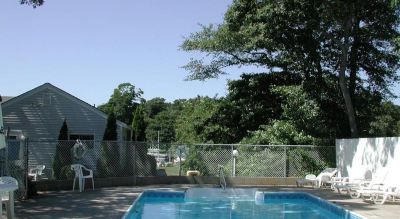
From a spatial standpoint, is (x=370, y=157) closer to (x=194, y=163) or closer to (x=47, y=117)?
(x=194, y=163)

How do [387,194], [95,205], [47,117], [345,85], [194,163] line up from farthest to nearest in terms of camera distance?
1. [47,117]
2. [345,85]
3. [194,163]
4. [387,194]
5. [95,205]

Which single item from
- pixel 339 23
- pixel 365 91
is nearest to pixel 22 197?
pixel 339 23

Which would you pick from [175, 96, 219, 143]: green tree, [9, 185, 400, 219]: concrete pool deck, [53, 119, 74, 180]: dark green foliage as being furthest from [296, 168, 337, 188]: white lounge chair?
[53, 119, 74, 180]: dark green foliage

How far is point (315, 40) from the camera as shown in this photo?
69.6 feet

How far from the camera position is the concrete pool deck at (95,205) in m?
10.7

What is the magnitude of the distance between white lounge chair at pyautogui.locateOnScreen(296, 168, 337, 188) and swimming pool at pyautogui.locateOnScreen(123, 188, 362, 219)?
87.6 inches

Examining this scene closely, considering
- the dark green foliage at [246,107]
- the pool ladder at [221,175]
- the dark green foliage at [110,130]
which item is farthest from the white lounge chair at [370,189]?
the dark green foliage at [110,130]

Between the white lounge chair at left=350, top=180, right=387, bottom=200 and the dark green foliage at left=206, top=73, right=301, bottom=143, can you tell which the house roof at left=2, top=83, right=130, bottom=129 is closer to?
the dark green foliage at left=206, top=73, right=301, bottom=143

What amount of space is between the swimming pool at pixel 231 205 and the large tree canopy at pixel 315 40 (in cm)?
642

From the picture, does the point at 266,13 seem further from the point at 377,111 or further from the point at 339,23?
the point at 377,111

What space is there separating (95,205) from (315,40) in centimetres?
1275

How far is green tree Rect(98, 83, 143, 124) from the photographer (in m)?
Result: 61.4

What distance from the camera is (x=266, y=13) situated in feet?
66.9

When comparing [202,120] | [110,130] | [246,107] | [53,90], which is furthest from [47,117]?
[246,107]
